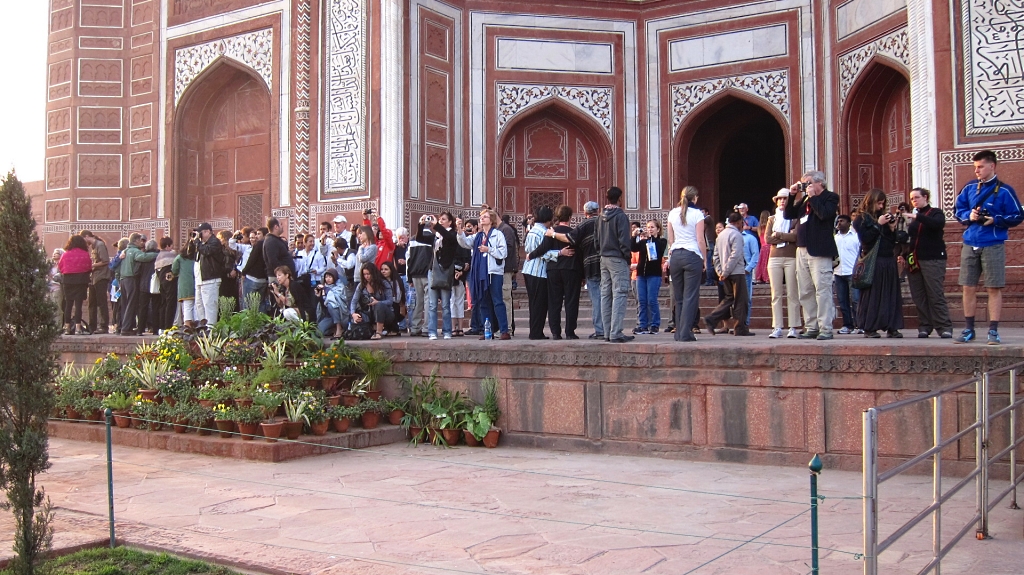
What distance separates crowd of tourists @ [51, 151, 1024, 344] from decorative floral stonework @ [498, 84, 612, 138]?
4.99 meters

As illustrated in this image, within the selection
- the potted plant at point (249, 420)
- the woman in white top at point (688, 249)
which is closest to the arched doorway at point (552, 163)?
the woman in white top at point (688, 249)

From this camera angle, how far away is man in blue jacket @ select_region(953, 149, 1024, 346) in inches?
285

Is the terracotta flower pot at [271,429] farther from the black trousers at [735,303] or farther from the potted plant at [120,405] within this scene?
the black trousers at [735,303]

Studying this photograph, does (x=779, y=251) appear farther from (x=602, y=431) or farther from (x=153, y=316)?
(x=153, y=316)

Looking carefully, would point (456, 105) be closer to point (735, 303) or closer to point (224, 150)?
point (224, 150)

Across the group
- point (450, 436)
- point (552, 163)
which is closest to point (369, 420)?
point (450, 436)

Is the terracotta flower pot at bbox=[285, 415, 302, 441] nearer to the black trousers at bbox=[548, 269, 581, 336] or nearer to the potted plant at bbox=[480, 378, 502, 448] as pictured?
the potted plant at bbox=[480, 378, 502, 448]

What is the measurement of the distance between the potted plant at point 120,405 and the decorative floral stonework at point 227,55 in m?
10.5

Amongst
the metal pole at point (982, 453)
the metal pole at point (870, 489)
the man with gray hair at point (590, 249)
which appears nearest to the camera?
the metal pole at point (870, 489)

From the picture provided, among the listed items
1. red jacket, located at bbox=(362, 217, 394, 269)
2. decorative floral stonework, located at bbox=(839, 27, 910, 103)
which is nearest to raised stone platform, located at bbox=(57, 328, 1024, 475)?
red jacket, located at bbox=(362, 217, 394, 269)

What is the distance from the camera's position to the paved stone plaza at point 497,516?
4.77 metres

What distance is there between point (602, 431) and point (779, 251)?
8.17ft

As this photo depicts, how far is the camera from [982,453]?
4.95 meters

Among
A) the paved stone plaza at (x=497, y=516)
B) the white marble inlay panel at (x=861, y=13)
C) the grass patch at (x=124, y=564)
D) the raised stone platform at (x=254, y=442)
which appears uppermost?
the white marble inlay panel at (x=861, y=13)
